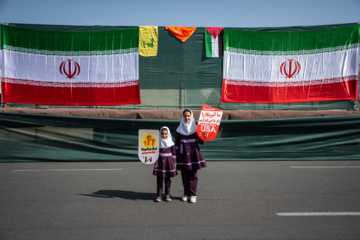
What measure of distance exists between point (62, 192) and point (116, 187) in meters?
1.01

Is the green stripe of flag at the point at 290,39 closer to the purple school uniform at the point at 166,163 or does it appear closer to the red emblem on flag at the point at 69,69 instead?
the red emblem on flag at the point at 69,69

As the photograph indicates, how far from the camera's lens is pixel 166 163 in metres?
5.56

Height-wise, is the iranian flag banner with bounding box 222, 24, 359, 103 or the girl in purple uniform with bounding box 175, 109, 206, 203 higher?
the iranian flag banner with bounding box 222, 24, 359, 103

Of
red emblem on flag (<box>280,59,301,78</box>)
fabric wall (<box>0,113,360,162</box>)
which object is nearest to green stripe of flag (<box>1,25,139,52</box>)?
fabric wall (<box>0,113,360,162</box>)

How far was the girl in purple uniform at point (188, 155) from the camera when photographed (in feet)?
17.9

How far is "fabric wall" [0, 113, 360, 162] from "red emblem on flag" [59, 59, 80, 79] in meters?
2.13

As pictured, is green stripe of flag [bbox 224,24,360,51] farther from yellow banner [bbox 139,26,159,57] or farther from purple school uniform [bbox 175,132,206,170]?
purple school uniform [bbox 175,132,206,170]

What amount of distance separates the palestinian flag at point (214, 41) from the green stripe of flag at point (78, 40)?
7.97 ft

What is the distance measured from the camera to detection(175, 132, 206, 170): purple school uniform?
546 cm

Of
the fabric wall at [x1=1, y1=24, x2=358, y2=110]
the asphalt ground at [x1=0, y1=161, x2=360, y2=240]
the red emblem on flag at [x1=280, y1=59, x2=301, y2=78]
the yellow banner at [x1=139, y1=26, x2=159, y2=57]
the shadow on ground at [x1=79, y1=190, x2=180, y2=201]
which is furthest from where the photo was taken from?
the red emblem on flag at [x1=280, y1=59, x2=301, y2=78]

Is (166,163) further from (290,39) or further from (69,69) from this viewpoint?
(290,39)

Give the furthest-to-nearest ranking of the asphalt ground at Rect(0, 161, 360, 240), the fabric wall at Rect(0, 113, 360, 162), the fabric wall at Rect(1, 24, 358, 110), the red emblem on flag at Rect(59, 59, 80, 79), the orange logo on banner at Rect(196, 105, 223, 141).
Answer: the red emblem on flag at Rect(59, 59, 80, 79) < the fabric wall at Rect(1, 24, 358, 110) < the fabric wall at Rect(0, 113, 360, 162) < the orange logo on banner at Rect(196, 105, 223, 141) < the asphalt ground at Rect(0, 161, 360, 240)

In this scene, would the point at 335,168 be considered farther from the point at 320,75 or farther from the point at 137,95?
the point at 137,95

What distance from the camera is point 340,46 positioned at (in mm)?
11727
